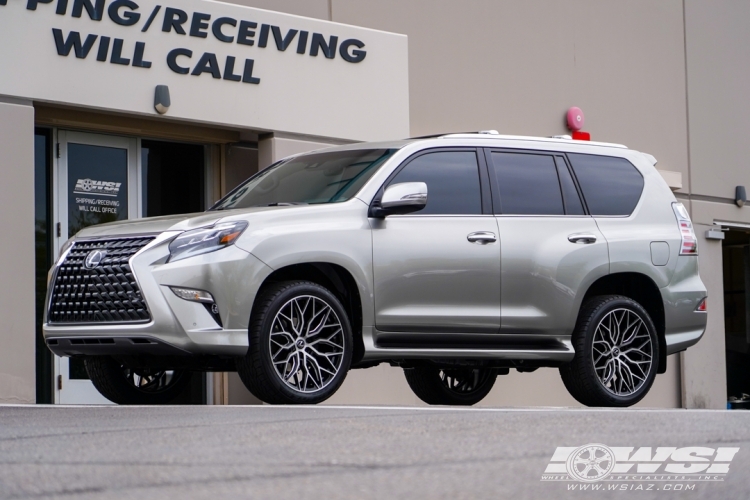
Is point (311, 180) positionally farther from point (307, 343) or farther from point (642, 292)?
point (642, 292)

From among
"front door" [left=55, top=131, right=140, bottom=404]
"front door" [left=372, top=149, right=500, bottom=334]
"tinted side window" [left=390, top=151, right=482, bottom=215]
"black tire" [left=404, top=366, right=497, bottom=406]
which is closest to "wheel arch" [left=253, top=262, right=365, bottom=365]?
"front door" [left=372, top=149, right=500, bottom=334]

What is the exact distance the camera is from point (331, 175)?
899 centimetres

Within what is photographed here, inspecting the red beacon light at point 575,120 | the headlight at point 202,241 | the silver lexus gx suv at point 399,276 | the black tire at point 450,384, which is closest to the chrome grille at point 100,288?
the silver lexus gx suv at point 399,276

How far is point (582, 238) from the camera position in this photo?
9.50m

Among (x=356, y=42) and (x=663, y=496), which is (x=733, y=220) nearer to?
(x=356, y=42)

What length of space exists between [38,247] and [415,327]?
575 cm

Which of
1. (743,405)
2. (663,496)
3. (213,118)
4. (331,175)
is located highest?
(213,118)

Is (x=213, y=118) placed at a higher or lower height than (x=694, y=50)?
lower

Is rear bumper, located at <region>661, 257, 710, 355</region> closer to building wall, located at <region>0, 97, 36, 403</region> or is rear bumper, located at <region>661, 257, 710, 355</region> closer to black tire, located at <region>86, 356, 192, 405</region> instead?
black tire, located at <region>86, 356, 192, 405</region>

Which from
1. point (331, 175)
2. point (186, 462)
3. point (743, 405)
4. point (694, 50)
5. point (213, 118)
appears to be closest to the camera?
point (186, 462)

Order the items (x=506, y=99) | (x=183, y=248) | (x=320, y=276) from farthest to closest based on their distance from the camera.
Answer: (x=506, y=99)
(x=320, y=276)
(x=183, y=248)

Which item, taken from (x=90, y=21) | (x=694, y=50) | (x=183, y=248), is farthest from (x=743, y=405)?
(x=183, y=248)

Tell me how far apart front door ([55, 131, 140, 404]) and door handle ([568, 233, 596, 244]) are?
579 centimetres

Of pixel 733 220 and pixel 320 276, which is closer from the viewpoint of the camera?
pixel 320 276
